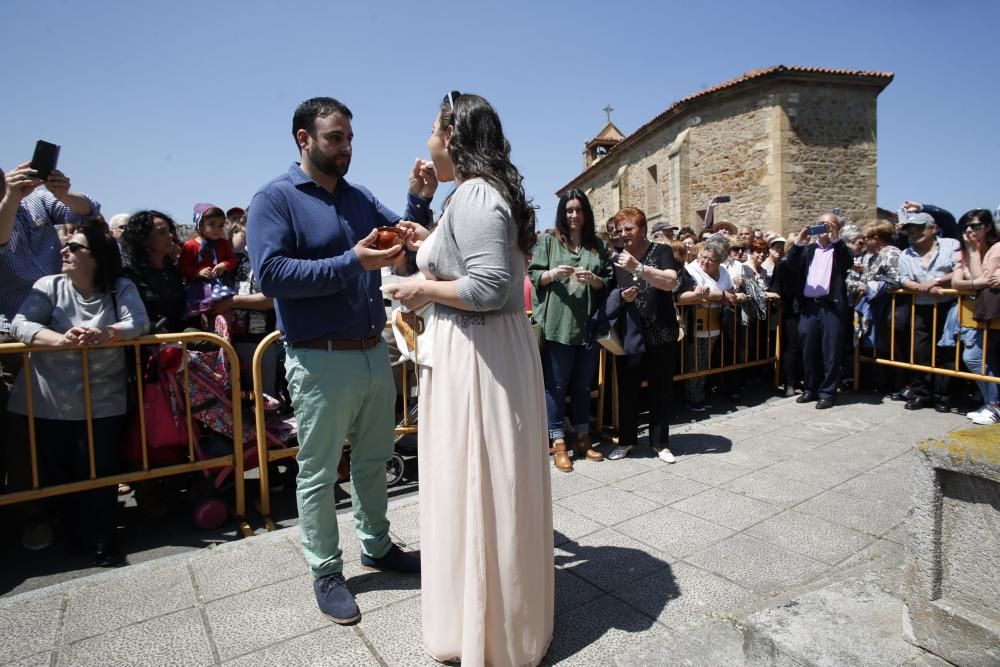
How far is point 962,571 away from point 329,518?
7.83 feet

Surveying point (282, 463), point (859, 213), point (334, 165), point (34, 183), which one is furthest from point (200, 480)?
point (859, 213)

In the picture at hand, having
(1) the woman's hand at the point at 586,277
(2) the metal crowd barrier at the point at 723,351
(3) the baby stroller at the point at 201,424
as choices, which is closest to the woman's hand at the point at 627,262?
(1) the woman's hand at the point at 586,277

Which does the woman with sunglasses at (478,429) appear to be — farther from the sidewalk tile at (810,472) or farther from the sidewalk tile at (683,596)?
the sidewalk tile at (810,472)

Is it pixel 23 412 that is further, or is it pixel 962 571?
pixel 23 412

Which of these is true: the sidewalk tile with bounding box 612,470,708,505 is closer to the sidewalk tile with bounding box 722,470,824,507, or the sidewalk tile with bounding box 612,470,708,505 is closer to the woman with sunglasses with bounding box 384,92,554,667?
the sidewalk tile with bounding box 722,470,824,507

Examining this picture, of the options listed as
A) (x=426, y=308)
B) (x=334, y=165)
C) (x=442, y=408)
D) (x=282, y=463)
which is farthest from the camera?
(x=282, y=463)

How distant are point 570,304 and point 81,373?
3382 millimetres

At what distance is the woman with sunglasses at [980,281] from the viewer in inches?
222

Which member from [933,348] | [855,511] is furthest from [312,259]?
[933,348]

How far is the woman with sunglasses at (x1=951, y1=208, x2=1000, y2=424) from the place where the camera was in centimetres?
564

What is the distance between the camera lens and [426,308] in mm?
2375

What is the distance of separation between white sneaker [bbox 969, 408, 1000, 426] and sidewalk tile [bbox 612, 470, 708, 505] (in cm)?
326

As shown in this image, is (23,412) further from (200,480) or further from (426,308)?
(426,308)

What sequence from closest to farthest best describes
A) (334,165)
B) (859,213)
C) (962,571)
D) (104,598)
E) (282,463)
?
(962,571), (334,165), (104,598), (282,463), (859,213)
